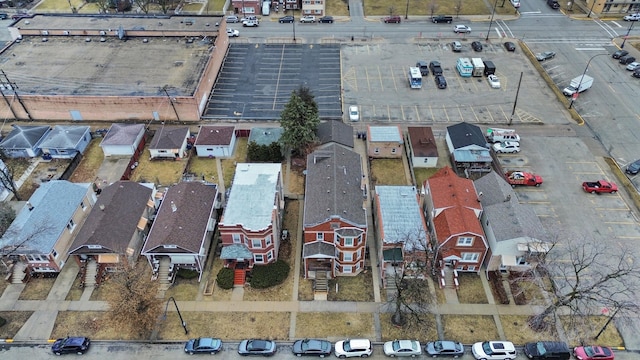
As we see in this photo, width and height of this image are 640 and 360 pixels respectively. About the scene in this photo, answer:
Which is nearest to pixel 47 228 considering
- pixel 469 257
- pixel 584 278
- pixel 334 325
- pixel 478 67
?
pixel 334 325

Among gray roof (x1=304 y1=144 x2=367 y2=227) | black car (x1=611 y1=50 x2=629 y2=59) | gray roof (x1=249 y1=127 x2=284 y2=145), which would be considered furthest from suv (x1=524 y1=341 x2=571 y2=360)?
black car (x1=611 y1=50 x2=629 y2=59)

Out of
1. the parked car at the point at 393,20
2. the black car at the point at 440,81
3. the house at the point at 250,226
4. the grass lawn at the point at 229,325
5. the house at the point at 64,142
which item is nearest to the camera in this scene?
the grass lawn at the point at 229,325

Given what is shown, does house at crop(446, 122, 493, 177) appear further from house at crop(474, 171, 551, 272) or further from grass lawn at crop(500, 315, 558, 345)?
grass lawn at crop(500, 315, 558, 345)

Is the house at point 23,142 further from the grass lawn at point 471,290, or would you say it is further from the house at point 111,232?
the grass lawn at point 471,290

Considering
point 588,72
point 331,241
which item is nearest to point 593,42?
point 588,72

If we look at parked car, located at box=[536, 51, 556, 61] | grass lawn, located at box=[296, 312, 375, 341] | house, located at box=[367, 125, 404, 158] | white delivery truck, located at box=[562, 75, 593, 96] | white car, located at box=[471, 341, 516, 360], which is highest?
parked car, located at box=[536, 51, 556, 61]

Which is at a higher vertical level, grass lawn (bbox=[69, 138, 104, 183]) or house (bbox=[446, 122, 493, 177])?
grass lawn (bbox=[69, 138, 104, 183])

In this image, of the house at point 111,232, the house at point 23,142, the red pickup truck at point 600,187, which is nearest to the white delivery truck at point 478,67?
the red pickup truck at point 600,187
